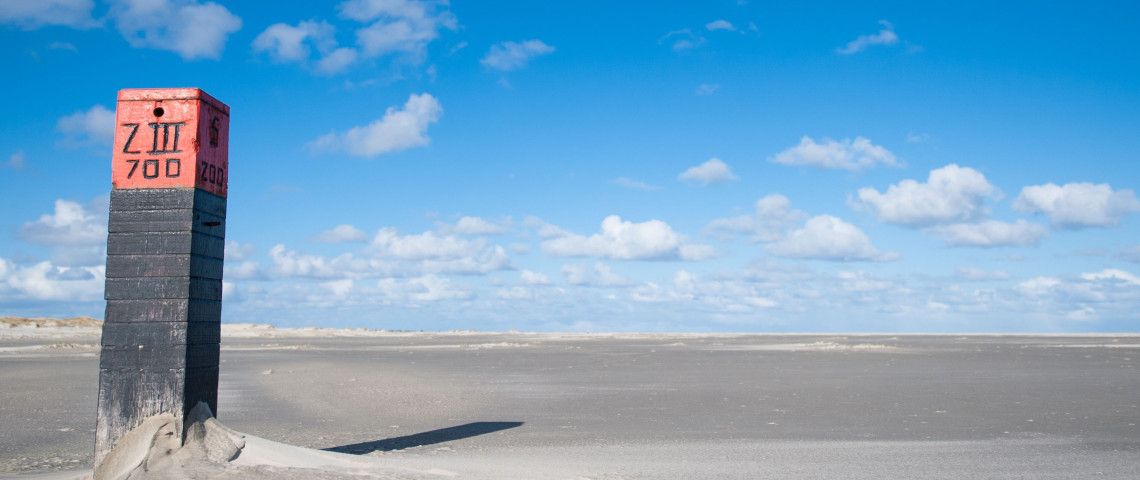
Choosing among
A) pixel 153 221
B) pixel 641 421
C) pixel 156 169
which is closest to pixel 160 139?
pixel 156 169

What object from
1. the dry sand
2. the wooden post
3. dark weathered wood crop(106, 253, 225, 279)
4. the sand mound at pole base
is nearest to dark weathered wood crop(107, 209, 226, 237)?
the wooden post

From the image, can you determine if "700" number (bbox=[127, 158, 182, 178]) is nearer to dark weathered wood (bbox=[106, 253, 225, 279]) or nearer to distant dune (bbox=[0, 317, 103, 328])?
dark weathered wood (bbox=[106, 253, 225, 279])

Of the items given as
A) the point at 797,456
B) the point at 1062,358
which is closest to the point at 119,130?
the point at 797,456

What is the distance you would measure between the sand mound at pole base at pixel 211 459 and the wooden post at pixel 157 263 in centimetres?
18

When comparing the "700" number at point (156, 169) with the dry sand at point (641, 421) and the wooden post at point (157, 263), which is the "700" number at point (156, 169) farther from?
the dry sand at point (641, 421)

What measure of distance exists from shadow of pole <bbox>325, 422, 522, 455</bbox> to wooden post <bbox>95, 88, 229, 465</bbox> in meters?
2.55

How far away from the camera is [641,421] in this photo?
14.6m

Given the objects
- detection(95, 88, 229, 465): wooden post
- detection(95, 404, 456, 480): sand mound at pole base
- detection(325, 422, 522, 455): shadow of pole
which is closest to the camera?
detection(95, 404, 456, 480): sand mound at pole base

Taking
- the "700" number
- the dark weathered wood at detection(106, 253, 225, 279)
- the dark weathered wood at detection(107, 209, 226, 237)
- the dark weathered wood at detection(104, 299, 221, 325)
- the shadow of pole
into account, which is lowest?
the shadow of pole

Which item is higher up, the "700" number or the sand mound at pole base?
the "700" number

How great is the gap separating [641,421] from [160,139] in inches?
343

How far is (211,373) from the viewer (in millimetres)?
Result: 9258

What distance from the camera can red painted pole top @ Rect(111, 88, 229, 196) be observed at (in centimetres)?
888

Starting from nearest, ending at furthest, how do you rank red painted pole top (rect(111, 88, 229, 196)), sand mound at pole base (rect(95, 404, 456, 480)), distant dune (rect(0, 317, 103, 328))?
sand mound at pole base (rect(95, 404, 456, 480)), red painted pole top (rect(111, 88, 229, 196)), distant dune (rect(0, 317, 103, 328))
